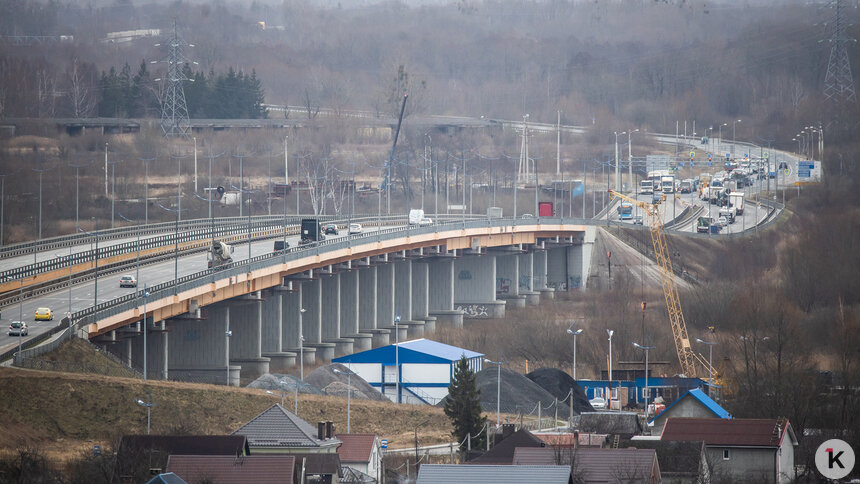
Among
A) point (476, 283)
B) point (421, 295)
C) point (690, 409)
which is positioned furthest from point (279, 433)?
point (476, 283)

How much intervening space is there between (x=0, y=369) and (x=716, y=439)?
29.7 meters

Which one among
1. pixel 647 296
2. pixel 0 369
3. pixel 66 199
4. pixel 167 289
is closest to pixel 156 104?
pixel 66 199

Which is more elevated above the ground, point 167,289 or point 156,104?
point 156,104

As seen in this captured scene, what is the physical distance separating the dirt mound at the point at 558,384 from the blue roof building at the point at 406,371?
466 cm

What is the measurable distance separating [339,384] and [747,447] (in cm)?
3328

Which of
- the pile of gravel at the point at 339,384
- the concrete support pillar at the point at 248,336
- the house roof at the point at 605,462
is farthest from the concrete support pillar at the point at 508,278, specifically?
the house roof at the point at 605,462

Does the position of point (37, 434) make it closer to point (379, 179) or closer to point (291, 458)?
point (291, 458)

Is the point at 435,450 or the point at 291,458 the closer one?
the point at 291,458

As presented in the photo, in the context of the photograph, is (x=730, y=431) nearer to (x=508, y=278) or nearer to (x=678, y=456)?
(x=678, y=456)

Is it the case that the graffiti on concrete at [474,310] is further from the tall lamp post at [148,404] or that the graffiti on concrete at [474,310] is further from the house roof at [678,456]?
the house roof at [678,456]

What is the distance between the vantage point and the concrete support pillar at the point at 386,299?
117312 mm

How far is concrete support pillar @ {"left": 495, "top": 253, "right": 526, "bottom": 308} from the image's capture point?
134 m

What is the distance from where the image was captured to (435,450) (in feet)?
215

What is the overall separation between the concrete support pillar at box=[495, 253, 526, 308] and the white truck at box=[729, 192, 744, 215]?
29263 millimetres
